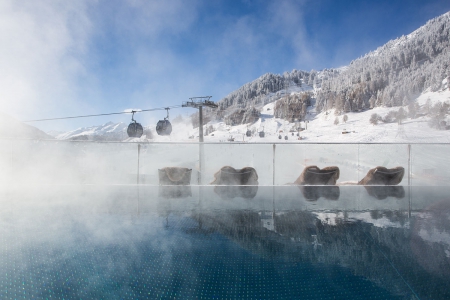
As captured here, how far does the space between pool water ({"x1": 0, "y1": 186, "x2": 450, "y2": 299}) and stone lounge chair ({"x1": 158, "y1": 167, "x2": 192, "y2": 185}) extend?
1397mm

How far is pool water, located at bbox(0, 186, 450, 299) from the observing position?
1194 millimetres

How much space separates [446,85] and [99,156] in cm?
6088

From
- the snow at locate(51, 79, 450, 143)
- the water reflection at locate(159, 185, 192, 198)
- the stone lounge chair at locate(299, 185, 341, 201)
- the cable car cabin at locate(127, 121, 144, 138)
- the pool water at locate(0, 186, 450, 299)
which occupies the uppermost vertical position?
the snow at locate(51, 79, 450, 143)

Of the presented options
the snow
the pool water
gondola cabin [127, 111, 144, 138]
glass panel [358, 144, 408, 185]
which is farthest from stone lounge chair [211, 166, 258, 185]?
the snow

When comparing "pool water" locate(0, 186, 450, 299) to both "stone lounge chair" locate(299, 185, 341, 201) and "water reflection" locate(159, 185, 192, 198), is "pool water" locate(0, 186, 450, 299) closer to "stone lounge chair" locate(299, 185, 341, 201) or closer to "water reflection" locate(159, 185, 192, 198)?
"stone lounge chair" locate(299, 185, 341, 201)

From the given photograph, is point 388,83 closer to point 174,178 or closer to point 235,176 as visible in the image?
point 235,176

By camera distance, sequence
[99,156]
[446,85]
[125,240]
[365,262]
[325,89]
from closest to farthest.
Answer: [365,262] → [125,240] → [99,156] → [446,85] → [325,89]

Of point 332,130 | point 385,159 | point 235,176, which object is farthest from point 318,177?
point 332,130

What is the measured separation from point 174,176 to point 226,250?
2873 mm

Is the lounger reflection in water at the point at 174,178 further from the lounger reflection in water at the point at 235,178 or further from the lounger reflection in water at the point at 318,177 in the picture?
the lounger reflection in water at the point at 318,177

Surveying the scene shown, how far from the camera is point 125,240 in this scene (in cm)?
175

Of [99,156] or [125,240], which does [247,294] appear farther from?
[99,156]

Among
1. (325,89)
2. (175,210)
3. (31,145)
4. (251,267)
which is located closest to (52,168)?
(31,145)

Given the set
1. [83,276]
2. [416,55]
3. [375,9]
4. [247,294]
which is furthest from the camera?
[416,55]
